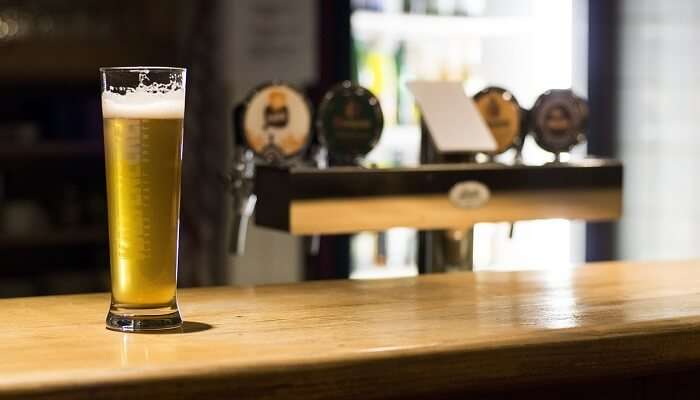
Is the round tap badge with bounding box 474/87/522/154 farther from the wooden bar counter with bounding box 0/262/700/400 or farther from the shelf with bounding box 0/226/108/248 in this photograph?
the shelf with bounding box 0/226/108/248

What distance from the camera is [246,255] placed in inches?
161

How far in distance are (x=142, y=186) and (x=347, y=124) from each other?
79cm

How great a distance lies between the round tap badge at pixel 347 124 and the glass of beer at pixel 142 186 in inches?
28.9

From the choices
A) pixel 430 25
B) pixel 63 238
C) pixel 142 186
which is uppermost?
pixel 430 25

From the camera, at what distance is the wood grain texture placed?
1.81 m

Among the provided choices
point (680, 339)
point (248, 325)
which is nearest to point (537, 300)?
point (680, 339)

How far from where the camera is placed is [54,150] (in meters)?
4.11

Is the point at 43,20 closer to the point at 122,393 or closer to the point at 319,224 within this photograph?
the point at 319,224

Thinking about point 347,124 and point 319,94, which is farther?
point 319,94

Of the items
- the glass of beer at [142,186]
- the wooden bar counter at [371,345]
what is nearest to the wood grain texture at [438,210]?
the wooden bar counter at [371,345]

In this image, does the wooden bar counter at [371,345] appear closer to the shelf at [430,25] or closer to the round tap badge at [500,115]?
the round tap badge at [500,115]

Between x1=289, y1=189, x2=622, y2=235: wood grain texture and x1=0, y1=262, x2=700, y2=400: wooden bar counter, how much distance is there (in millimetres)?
223

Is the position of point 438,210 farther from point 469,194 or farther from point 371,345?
point 371,345

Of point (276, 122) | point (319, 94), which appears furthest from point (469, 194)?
point (319, 94)
